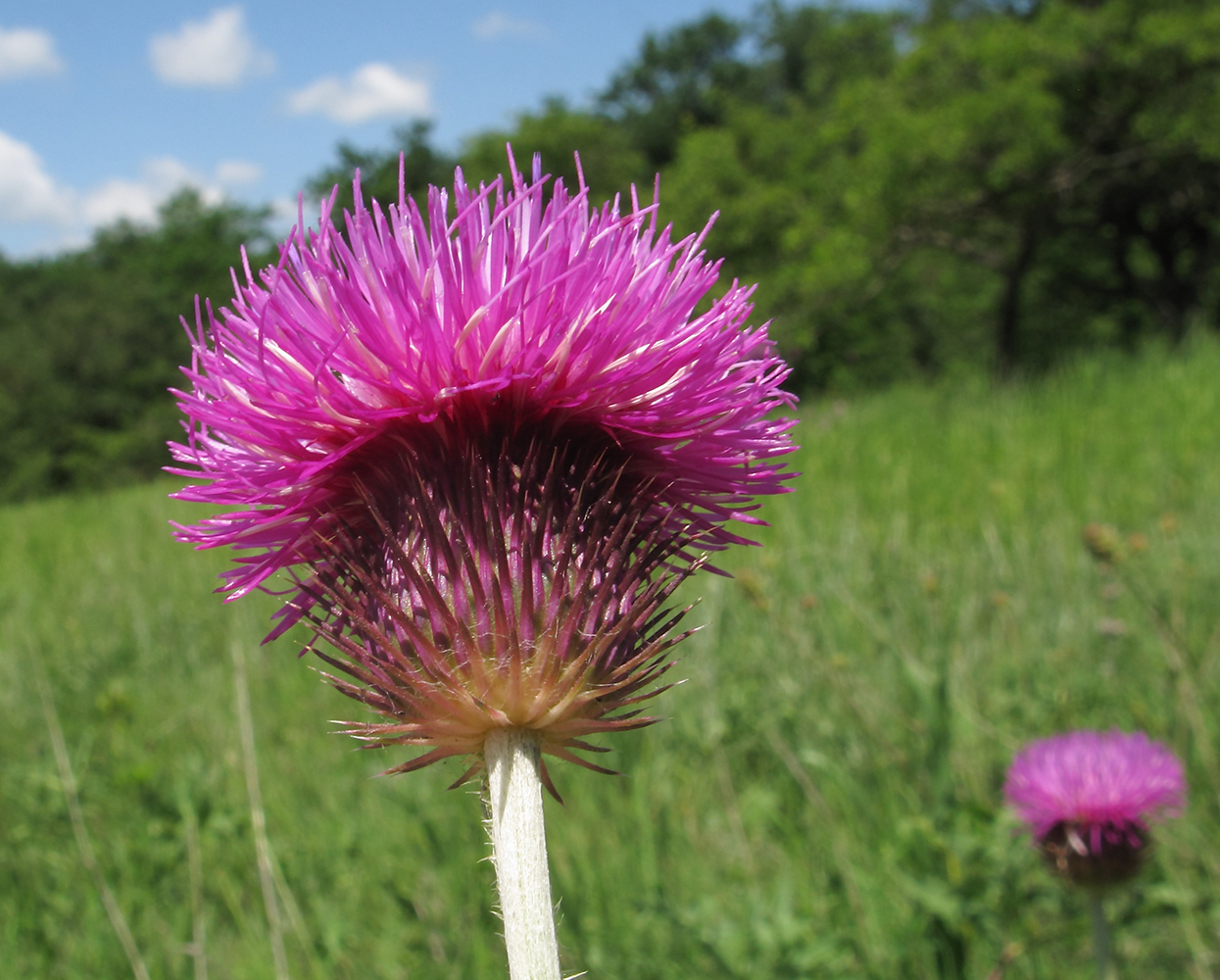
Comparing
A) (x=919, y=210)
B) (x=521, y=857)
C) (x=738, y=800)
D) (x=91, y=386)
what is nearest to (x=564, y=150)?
(x=91, y=386)

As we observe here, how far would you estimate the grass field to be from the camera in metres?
2.27

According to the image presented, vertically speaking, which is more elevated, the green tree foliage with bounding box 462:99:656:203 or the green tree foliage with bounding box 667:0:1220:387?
the green tree foliage with bounding box 462:99:656:203

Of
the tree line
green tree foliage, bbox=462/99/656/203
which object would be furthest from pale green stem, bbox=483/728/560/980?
green tree foliage, bbox=462/99/656/203

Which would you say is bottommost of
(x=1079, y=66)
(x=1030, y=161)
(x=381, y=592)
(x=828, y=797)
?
(x=828, y=797)

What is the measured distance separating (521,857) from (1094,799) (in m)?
1.76

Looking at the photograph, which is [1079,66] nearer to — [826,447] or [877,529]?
[826,447]

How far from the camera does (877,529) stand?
19.1ft

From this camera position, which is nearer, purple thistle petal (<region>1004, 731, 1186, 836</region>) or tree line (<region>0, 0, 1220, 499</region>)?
purple thistle petal (<region>1004, 731, 1186, 836</region>)

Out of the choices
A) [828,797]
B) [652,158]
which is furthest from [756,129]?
[828,797]

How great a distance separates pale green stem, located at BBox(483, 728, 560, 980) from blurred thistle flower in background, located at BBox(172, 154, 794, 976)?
3cm

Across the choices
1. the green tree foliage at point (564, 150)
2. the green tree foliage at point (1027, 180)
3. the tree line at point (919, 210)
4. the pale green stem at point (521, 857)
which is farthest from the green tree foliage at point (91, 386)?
the pale green stem at point (521, 857)

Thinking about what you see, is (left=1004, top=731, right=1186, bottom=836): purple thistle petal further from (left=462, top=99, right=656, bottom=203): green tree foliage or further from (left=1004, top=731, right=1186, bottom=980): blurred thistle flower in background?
(left=462, top=99, right=656, bottom=203): green tree foliage

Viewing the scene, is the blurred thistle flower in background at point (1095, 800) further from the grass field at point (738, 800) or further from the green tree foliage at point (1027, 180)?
the green tree foliage at point (1027, 180)

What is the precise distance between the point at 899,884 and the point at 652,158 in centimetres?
5480
